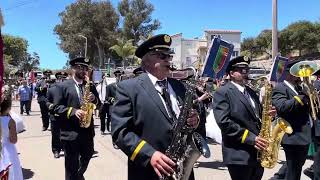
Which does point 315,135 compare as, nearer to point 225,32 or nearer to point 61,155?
point 61,155

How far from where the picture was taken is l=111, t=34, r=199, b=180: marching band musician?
11.8 ft

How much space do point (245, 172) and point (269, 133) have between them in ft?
1.66

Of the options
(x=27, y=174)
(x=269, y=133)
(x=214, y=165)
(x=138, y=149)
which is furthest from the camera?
(x=214, y=165)

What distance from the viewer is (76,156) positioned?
6629 mm

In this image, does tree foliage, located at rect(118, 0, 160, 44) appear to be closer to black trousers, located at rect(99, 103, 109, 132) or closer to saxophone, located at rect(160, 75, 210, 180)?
black trousers, located at rect(99, 103, 109, 132)

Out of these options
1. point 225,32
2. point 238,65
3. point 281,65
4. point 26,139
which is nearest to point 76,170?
point 238,65

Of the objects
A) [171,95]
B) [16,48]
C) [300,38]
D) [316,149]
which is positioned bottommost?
[316,149]

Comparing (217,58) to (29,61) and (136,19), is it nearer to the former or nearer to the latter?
(136,19)

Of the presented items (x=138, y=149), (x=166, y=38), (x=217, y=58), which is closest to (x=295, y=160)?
(x=217, y=58)

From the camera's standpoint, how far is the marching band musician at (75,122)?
6582mm

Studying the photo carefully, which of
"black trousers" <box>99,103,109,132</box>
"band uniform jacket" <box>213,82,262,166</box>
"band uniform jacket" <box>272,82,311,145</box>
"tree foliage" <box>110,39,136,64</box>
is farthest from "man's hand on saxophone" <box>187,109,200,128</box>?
"tree foliage" <box>110,39,136,64</box>

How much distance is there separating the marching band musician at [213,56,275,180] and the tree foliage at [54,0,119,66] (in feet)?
183

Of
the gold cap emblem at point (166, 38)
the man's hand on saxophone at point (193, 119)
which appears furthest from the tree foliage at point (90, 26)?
the man's hand on saxophone at point (193, 119)

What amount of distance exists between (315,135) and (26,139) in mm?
9131
